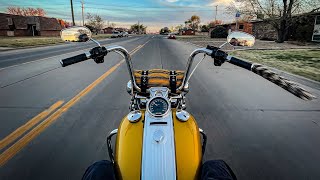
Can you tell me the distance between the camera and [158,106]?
1917 millimetres

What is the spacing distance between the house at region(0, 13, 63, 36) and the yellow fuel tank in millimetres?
63495

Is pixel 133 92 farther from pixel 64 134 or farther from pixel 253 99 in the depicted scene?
pixel 253 99

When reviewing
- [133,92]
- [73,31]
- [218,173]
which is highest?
[73,31]

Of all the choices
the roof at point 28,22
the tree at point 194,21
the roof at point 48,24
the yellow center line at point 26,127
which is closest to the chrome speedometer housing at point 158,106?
the yellow center line at point 26,127

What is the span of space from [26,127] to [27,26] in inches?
2659

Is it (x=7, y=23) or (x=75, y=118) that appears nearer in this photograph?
(x=75, y=118)

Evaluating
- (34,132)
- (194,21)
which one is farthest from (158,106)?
(194,21)

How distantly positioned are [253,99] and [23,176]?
5.24m

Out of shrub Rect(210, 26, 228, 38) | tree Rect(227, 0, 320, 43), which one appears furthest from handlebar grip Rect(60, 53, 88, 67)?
shrub Rect(210, 26, 228, 38)

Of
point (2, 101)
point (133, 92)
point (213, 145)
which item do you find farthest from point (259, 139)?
point (2, 101)

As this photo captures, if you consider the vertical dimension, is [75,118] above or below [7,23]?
below

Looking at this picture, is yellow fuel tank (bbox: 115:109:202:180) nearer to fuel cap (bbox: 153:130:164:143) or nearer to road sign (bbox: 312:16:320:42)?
fuel cap (bbox: 153:130:164:143)

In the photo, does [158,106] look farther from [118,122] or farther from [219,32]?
[219,32]

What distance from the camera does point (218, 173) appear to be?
1733 millimetres
